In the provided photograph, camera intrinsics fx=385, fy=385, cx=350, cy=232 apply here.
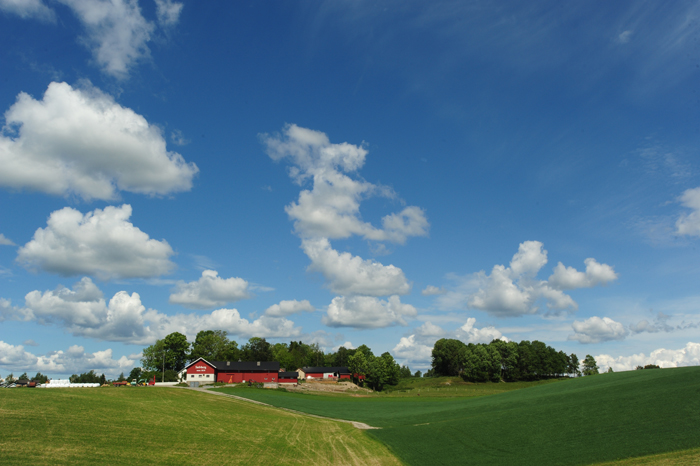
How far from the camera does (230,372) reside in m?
103

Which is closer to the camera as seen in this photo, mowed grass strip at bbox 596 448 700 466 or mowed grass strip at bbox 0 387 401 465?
mowed grass strip at bbox 596 448 700 466

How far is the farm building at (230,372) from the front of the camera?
98.2m

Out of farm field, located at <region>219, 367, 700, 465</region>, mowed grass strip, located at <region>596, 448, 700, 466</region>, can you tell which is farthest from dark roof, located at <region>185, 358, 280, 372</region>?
mowed grass strip, located at <region>596, 448, 700, 466</region>

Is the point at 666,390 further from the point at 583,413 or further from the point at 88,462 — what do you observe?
the point at 88,462

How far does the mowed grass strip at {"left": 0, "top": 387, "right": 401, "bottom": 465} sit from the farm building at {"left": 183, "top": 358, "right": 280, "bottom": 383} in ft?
217

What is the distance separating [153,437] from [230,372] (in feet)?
275

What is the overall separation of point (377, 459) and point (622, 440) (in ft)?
48.4

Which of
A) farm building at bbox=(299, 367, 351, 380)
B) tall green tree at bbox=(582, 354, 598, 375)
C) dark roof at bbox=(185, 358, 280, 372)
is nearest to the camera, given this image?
dark roof at bbox=(185, 358, 280, 372)

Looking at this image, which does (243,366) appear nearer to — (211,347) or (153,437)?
(211,347)

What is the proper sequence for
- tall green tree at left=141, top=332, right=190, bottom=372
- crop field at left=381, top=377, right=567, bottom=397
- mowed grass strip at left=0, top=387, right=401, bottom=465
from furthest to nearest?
1. tall green tree at left=141, top=332, right=190, bottom=372
2. crop field at left=381, top=377, right=567, bottom=397
3. mowed grass strip at left=0, top=387, right=401, bottom=465

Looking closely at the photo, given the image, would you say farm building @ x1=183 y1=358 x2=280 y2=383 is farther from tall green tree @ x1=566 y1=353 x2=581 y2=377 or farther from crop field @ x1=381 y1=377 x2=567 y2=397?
tall green tree @ x1=566 y1=353 x2=581 y2=377

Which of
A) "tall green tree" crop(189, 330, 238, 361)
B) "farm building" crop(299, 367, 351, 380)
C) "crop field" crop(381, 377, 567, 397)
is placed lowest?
"crop field" crop(381, 377, 567, 397)

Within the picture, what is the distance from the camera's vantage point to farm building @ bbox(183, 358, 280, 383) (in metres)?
98.2

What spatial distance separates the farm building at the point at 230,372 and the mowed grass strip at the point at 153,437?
66.2m
